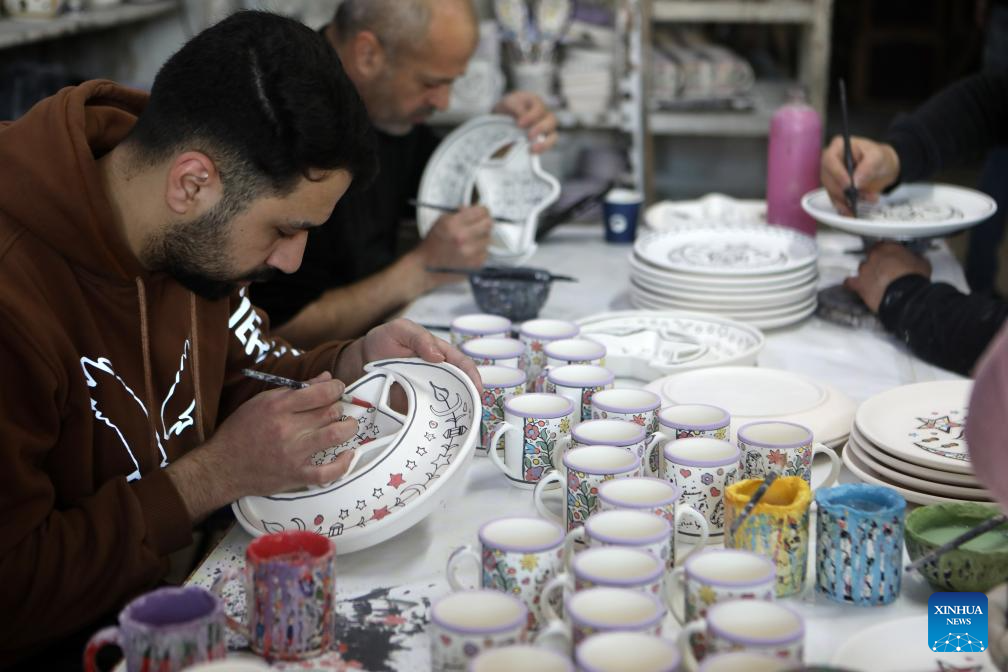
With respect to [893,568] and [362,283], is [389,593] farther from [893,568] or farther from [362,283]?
[362,283]

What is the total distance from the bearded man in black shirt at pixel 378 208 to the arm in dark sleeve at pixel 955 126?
2.87 feet

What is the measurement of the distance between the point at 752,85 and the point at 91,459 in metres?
3.20

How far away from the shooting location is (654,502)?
1.23m

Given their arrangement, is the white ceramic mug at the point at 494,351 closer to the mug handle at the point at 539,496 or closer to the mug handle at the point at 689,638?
the mug handle at the point at 539,496

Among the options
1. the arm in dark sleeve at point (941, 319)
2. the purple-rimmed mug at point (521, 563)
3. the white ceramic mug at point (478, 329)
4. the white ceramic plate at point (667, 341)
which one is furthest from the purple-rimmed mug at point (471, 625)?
the arm in dark sleeve at point (941, 319)

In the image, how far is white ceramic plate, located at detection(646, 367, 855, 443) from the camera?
1669 millimetres

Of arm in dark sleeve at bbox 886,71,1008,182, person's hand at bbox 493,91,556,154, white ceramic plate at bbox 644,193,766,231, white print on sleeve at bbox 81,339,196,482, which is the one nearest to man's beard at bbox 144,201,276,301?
white print on sleeve at bbox 81,339,196,482

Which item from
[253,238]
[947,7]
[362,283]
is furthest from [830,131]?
[253,238]

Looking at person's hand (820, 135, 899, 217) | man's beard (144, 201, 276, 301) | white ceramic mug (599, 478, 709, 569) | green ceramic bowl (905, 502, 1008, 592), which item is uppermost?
man's beard (144, 201, 276, 301)

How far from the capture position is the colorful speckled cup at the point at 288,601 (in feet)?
3.61

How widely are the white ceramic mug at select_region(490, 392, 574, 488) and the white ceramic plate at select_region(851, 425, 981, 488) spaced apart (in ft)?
1.35

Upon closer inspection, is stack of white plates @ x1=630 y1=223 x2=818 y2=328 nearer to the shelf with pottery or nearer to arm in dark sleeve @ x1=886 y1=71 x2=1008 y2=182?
arm in dark sleeve @ x1=886 y1=71 x2=1008 y2=182

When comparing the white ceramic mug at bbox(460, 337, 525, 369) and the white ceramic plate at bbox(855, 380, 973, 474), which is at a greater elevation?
the white ceramic mug at bbox(460, 337, 525, 369)

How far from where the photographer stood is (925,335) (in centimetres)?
199
